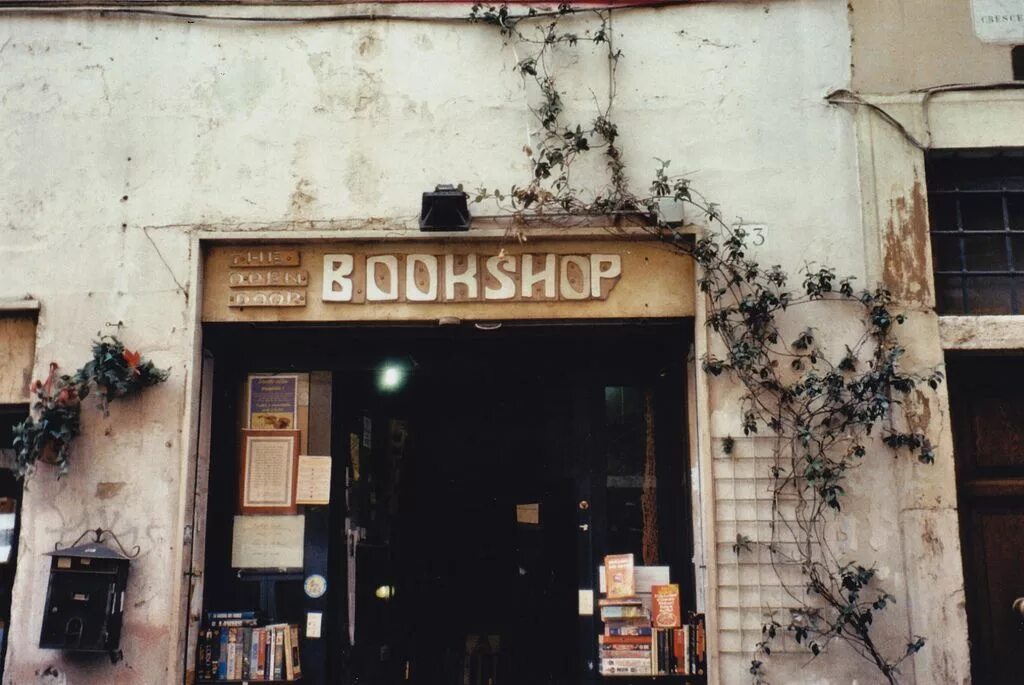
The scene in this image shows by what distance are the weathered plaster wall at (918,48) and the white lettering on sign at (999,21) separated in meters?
0.04

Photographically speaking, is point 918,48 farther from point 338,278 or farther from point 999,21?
point 338,278

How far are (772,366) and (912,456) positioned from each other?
911 mm

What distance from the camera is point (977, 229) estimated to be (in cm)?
554

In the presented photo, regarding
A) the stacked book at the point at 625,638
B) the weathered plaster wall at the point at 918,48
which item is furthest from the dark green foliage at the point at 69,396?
the weathered plaster wall at the point at 918,48

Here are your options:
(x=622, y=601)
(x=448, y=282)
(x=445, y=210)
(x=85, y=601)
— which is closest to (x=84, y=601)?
(x=85, y=601)

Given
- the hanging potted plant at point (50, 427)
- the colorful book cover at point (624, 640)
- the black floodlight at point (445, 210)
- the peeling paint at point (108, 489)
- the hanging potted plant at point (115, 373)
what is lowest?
the colorful book cover at point (624, 640)

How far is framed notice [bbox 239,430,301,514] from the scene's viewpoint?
18.7 ft

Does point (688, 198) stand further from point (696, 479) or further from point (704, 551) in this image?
point (704, 551)

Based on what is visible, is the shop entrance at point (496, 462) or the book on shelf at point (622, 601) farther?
the shop entrance at point (496, 462)

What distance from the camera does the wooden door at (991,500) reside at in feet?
17.3

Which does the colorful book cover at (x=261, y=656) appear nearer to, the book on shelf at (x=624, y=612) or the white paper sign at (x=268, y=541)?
the white paper sign at (x=268, y=541)

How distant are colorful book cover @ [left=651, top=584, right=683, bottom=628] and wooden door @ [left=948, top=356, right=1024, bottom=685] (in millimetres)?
1681

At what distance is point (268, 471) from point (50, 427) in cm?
127

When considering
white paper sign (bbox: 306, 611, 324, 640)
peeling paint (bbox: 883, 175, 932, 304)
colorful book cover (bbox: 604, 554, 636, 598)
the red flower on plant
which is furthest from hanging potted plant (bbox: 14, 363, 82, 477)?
peeling paint (bbox: 883, 175, 932, 304)
